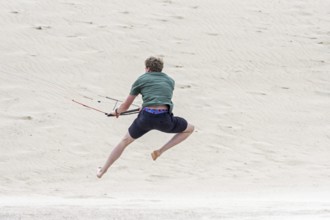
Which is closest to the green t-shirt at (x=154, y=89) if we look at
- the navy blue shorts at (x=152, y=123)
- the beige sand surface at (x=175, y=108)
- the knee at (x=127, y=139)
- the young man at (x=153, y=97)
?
the young man at (x=153, y=97)

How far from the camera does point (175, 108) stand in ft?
50.1

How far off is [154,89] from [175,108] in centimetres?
568

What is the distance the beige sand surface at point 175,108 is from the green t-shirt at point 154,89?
1.05m

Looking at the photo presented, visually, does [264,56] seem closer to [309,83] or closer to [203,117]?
[309,83]

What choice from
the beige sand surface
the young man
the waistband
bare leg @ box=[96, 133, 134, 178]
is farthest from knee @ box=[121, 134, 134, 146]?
the beige sand surface

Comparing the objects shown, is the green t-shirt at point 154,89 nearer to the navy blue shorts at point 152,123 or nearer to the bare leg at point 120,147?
the navy blue shorts at point 152,123

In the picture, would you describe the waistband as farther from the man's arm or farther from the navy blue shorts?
the man's arm

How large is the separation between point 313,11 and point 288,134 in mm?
7591

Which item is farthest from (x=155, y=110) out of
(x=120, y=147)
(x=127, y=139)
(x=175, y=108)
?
(x=175, y=108)

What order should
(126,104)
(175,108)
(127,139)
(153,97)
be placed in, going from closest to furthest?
1. (153,97)
2. (126,104)
3. (127,139)
4. (175,108)

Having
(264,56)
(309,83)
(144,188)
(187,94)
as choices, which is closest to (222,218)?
(144,188)

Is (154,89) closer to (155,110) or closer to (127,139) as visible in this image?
(155,110)

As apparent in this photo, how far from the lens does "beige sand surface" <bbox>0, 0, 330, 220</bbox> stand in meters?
10.1

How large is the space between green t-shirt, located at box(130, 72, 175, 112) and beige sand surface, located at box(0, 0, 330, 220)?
41.5 inches
